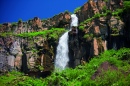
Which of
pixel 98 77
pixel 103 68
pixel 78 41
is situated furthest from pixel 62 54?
pixel 98 77

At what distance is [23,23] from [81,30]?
23.6 m

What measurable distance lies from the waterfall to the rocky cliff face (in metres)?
0.93

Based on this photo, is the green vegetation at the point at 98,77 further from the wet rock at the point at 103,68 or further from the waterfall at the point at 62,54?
the waterfall at the point at 62,54

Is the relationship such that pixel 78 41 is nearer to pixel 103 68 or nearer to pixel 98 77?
pixel 103 68

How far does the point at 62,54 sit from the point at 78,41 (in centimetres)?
464

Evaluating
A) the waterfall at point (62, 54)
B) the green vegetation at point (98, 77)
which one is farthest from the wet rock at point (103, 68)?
the waterfall at point (62, 54)

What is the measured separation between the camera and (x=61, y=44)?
5416 centimetres

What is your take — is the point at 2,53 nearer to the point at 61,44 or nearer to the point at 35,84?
the point at 61,44

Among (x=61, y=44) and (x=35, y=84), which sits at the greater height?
(x=61, y=44)

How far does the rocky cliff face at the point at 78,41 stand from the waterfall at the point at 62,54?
929 mm

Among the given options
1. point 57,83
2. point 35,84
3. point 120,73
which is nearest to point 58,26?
point 35,84

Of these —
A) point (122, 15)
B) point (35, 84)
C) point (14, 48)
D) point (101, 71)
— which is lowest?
point (35, 84)

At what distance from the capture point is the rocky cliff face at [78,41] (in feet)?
150

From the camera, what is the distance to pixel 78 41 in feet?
166
